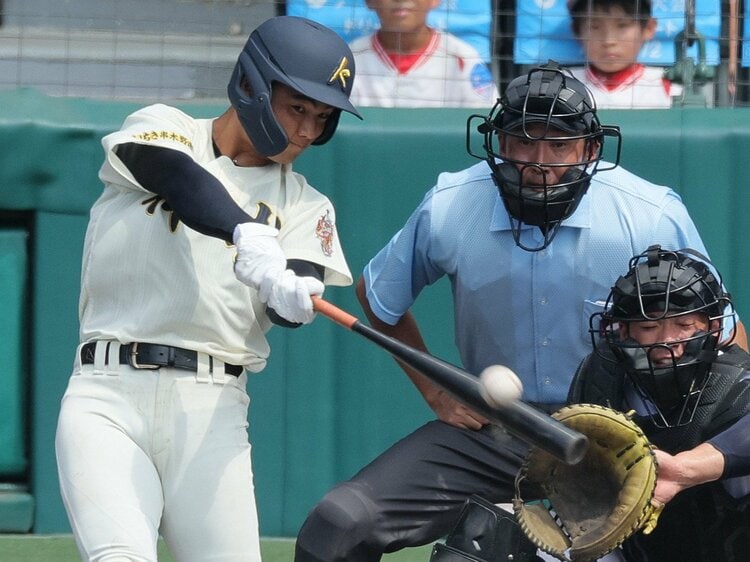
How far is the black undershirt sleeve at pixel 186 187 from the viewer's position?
130 inches

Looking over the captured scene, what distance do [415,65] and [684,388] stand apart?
8.59 ft

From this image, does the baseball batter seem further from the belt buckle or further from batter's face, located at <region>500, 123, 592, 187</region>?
batter's face, located at <region>500, 123, 592, 187</region>

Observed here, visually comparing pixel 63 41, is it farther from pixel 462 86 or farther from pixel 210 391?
pixel 210 391

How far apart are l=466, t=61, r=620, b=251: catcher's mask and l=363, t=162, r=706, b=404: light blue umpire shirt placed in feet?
0.27

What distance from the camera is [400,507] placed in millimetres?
3703

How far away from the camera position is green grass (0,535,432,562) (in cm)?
489

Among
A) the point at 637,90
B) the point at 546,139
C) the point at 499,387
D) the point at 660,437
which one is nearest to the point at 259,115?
the point at 546,139

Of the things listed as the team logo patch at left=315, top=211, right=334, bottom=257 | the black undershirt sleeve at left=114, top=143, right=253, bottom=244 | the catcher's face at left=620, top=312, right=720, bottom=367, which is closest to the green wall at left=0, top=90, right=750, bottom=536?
the team logo patch at left=315, top=211, right=334, bottom=257

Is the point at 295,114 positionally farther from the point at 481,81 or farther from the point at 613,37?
the point at 613,37

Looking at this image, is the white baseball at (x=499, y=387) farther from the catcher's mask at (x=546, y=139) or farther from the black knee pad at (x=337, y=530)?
the catcher's mask at (x=546, y=139)

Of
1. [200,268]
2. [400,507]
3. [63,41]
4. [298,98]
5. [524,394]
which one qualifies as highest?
[63,41]

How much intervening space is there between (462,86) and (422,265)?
5.57ft

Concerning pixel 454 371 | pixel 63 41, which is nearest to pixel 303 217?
pixel 454 371

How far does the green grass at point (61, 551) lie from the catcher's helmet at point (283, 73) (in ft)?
6.16
